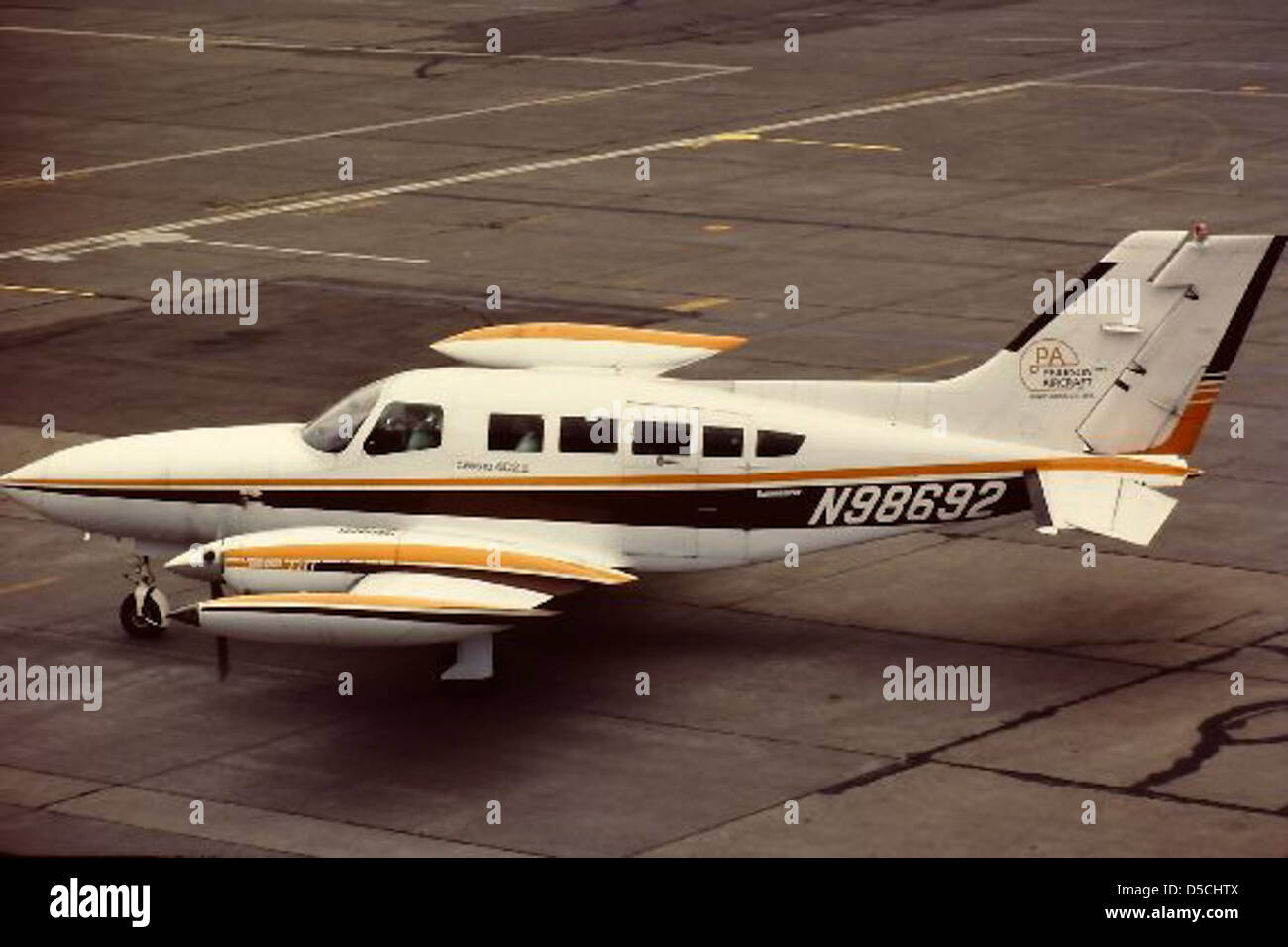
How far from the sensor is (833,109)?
200ft

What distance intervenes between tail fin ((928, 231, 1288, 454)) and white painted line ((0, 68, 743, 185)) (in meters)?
31.4

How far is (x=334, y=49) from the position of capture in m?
71.8

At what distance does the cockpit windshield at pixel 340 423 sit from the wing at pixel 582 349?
11.2ft

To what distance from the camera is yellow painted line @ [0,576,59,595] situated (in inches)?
1216

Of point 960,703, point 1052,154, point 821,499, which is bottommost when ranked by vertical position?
point 960,703

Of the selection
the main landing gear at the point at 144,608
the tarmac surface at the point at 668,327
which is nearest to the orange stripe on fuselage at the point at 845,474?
the tarmac surface at the point at 668,327

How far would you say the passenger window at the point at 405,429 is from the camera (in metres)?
28.3

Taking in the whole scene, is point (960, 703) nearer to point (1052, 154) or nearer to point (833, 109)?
point (1052, 154)

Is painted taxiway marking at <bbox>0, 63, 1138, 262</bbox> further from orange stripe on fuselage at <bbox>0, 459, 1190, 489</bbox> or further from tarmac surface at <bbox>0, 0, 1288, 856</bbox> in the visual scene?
orange stripe on fuselage at <bbox>0, 459, 1190, 489</bbox>

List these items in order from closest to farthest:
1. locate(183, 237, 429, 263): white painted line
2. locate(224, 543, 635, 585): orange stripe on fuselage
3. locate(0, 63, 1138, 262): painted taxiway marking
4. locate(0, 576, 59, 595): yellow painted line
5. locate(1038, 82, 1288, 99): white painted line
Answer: locate(224, 543, 635, 585): orange stripe on fuselage
locate(0, 576, 59, 595): yellow painted line
locate(183, 237, 429, 263): white painted line
locate(0, 63, 1138, 262): painted taxiway marking
locate(1038, 82, 1288, 99): white painted line

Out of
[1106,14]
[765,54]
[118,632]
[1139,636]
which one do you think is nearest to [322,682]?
[118,632]

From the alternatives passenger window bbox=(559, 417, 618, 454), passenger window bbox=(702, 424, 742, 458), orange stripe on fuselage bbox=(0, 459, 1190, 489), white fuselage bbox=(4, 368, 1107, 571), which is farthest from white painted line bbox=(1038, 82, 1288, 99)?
passenger window bbox=(559, 417, 618, 454)

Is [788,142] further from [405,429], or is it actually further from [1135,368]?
[405,429]

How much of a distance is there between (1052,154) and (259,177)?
1547 cm
